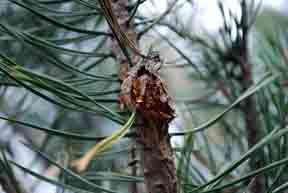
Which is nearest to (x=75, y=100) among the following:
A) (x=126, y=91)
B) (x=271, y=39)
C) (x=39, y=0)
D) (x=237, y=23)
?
(x=126, y=91)

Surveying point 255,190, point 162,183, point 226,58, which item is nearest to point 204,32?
point 226,58

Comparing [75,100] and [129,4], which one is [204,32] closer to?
[129,4]

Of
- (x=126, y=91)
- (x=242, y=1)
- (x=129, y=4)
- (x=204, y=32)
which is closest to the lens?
(x=126, y=91)

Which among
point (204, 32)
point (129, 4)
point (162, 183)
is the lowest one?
point (162, 183)

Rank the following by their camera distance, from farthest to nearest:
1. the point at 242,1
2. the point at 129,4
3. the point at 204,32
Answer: the point at 204,32
the point at 242,1
the point at 129,4

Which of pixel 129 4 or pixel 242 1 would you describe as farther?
pixel 242 1

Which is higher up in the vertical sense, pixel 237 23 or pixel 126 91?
pixel 237 23
